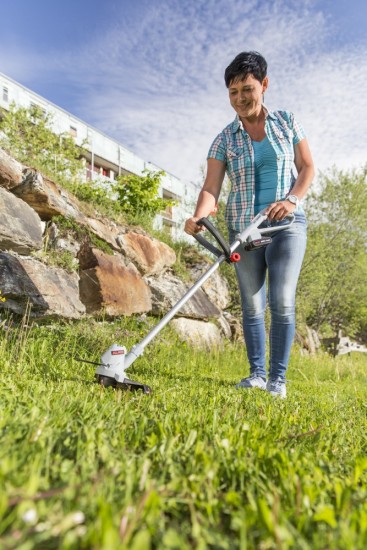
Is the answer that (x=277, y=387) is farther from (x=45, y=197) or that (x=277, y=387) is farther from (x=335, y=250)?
(x=335, y=250)

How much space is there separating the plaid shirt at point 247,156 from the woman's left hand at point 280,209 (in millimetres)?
295

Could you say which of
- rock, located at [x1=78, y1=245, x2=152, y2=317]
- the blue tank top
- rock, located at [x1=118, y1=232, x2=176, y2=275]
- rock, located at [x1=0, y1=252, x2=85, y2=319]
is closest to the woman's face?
the blue tank top

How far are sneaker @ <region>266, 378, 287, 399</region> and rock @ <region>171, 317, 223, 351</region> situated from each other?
2943 millimetres

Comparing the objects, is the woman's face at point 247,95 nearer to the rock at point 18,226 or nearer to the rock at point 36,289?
the rock at point 18,226

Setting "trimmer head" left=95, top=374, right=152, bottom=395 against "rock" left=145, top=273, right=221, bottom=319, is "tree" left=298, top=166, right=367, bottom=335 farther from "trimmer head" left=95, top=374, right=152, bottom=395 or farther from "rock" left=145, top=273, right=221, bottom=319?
"trimmer head" left=95, top=374, right=152, bottom=395

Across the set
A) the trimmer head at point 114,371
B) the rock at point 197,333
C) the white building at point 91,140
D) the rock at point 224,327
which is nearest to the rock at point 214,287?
the rock at point 224,327

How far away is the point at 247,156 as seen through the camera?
12.3 feet

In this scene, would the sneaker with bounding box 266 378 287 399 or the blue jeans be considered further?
the blue jeans

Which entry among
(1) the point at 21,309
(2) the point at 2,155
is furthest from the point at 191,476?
(2) the point at 2,155

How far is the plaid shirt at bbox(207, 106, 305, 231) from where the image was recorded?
3.65 metres

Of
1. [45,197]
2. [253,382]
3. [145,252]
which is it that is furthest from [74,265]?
[253,382]

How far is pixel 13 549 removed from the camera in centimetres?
82

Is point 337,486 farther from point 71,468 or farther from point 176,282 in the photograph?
point 176,282

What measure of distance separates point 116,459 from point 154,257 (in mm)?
5577
